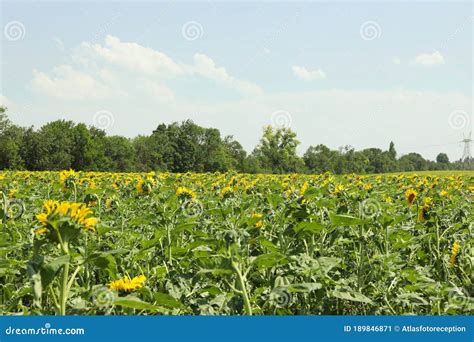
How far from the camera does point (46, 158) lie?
49.0m

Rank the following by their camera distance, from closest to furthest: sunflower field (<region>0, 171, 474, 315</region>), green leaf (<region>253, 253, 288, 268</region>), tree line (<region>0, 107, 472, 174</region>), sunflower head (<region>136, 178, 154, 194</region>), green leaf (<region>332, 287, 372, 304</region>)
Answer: sunflower field (<region>0, 171, 474, 315</region>), green leaf (<region>253, 253, 288, 268</region>), green leaf (<region>332, 287, 372, 304</region>), sunflower head (<region>136, 178, 154, 194</region>), tree line (<region>0, 107, 472, 174</region>)

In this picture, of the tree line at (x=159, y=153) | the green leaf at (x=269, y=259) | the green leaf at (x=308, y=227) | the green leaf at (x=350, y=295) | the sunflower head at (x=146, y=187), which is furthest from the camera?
the tree line at (x=159, y=153)

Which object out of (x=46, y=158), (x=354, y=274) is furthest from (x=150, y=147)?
(x=354, y=274)

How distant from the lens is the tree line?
4906cm

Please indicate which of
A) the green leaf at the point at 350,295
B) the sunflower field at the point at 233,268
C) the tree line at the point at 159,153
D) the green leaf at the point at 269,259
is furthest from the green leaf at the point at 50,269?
the tree line at the point at 159,153

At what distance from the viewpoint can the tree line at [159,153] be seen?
161ft

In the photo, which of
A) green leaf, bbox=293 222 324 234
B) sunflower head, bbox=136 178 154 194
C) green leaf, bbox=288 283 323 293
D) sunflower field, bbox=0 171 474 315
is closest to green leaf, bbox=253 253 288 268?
sunflower field, bbox=0 171 474 315

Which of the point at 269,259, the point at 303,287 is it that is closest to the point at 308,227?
the point at 269,259

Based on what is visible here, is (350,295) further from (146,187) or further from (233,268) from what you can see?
(146,187)

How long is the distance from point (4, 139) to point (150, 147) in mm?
16366

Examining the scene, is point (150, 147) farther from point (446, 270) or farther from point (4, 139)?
point (446, 270)

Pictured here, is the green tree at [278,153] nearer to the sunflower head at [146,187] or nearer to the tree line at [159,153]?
the tree line at [159,153]

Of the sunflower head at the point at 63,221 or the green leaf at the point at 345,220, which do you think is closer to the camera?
the sunflower head at the point at 63,221

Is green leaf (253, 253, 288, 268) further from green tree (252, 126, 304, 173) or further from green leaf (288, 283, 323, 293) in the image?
green tree (252, 126, 304, 173)
